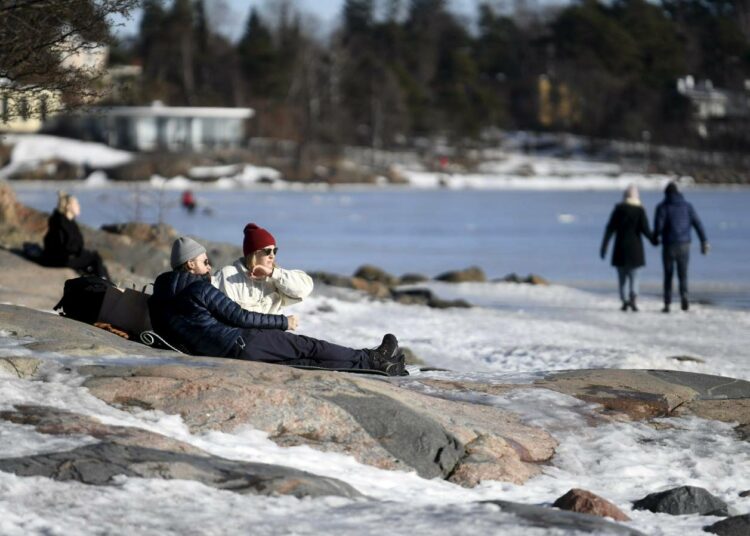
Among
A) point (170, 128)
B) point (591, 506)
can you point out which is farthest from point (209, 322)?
point (170, 128)

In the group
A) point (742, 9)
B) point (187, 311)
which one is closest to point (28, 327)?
point (187, 311)

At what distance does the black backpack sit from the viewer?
9688 mm

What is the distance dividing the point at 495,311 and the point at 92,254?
17.1ft

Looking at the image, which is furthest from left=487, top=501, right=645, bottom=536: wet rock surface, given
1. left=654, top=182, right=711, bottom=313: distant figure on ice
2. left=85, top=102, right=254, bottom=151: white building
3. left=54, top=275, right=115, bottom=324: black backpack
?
left=85, top=102, right=254, bottom=151: white building

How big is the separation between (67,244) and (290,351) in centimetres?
769

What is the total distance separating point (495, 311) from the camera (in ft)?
61.2

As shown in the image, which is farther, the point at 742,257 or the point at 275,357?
the point at 742,257

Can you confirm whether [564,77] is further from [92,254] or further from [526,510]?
[526,510]

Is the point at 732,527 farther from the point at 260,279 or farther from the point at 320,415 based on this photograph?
the point at 260,279

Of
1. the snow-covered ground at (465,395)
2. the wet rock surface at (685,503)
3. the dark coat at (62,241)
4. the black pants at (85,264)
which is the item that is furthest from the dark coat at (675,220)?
the wet rock surface at (685,503)

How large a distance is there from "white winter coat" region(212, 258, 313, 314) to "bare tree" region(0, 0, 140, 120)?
372cm

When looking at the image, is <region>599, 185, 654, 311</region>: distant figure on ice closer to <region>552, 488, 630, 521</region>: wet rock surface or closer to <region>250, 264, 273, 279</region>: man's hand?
<region>250, 264, 273, 279</region>: man's hand

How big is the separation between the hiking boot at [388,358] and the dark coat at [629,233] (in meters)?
8.71

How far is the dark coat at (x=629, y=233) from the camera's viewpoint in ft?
58.5
